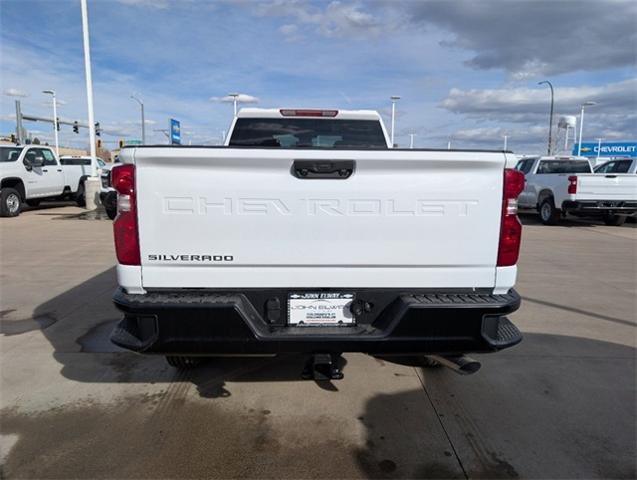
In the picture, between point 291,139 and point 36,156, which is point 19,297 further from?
point 36,156

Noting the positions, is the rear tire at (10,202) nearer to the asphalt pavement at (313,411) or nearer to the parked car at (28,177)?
the parked car at (28,177)

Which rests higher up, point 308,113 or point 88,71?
point 88,71

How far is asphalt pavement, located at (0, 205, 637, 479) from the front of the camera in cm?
286

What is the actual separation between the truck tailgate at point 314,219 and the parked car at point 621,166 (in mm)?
16252

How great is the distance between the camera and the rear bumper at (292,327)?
2.68 m

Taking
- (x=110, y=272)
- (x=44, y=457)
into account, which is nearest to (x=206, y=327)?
(x=44, y=457)

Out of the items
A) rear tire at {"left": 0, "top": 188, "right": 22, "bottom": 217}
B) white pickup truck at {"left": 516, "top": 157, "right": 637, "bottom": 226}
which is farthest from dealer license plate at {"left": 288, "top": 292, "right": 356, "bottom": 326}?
rear tire at {"left": 0, "top": 188, "right": 22, "bottom": 217}

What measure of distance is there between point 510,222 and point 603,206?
12635 mm

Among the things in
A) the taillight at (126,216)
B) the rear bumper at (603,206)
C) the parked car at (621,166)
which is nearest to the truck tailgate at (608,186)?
the rear bumper at (603,206)

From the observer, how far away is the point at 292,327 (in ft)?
9.27

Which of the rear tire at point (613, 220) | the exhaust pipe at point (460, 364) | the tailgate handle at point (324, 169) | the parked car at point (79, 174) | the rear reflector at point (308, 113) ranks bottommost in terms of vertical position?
the rear tire at point (613, 220)

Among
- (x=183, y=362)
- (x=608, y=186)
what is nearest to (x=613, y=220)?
(x=608, y=186)

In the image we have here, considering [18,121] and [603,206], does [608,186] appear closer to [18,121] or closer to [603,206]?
[603,206]

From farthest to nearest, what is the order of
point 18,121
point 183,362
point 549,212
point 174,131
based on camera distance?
1. point 18,121
2. point 174,131
3. point 549,212
4. point 183,362
